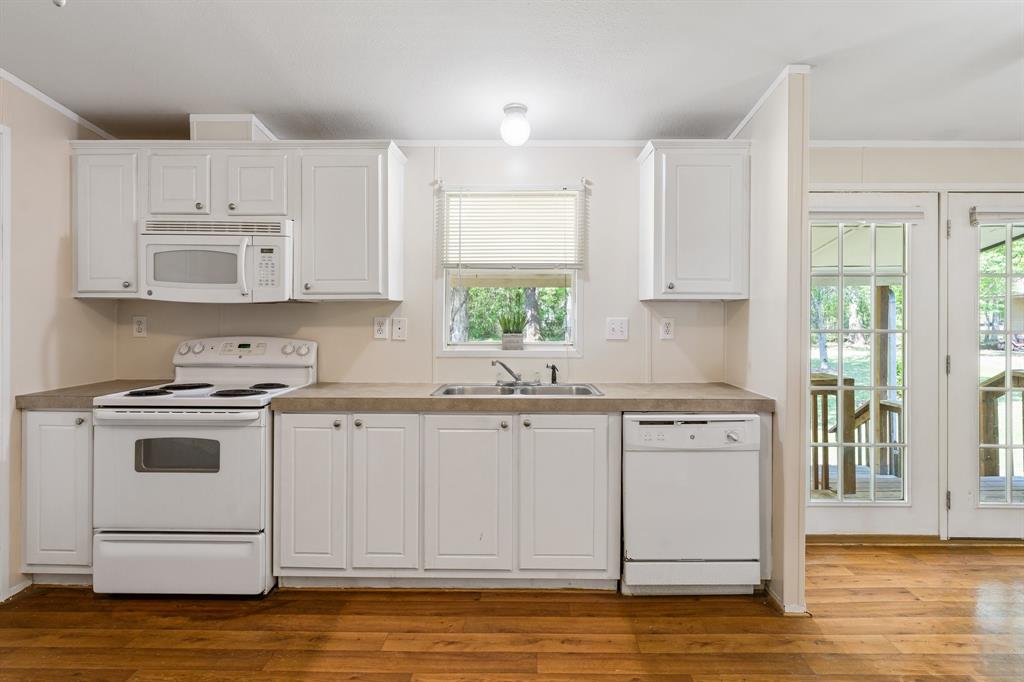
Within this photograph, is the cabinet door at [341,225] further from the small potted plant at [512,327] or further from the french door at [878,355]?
the french door at [878,355]

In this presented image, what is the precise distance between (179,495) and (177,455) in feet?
0.58

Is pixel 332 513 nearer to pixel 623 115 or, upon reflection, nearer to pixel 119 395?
pixel 119 395

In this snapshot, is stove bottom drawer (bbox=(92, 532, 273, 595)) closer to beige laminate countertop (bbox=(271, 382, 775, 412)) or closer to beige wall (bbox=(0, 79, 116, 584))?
beige wall (bbox=(0, 79, 116, 584))

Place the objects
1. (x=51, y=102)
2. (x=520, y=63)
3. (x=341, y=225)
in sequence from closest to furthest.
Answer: (x=520, y=63), (x=51, y=102), (x=341, y=225)

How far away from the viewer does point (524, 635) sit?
89.6 inches

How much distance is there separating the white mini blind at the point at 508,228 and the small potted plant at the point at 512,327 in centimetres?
28

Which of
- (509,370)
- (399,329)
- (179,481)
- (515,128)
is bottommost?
(179,481)

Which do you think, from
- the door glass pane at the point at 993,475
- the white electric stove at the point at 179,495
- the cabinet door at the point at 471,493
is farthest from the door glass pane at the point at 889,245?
the white electric stove at the point at 179,495

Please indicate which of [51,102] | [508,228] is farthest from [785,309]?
[51,102]

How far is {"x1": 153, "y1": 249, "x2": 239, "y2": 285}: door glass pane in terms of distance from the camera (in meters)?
2.83

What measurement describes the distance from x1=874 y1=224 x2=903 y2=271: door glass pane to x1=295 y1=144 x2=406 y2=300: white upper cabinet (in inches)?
110

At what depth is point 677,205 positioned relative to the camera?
114 inches

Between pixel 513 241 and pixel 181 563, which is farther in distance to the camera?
pixel 513 241

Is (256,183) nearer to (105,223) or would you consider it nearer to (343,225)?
(343,225)
